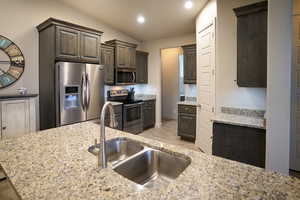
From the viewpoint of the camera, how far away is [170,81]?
7004mm

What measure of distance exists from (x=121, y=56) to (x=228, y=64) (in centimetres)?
281

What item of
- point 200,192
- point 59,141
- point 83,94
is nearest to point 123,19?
point 83,94

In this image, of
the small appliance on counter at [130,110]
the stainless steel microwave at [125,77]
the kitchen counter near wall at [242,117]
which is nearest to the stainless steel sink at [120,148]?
the kitchen counter near wall at [242,117]

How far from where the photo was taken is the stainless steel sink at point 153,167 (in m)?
1.21

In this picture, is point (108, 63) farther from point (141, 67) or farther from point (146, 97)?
point (146, 97)

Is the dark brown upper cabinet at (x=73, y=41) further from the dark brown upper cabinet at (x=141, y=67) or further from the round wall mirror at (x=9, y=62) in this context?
the dark brown upper cabinet at (x=141, y=67)

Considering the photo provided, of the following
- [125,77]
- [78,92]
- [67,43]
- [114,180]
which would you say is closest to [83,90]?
[78,92]

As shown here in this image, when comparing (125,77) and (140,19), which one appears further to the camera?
(125,77)

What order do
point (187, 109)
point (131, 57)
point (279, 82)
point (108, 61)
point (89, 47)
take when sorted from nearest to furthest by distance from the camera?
1. point (279, 82)
2. point (89, 47)
3. point (187, 109)
4. point (108, 61)
5. point (131, 57)

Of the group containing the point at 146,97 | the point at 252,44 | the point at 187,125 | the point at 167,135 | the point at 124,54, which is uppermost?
the point at 124,54

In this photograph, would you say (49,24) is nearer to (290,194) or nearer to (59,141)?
(59,141)

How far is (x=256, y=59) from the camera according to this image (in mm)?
2262

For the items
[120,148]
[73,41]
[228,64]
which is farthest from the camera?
[73,41]

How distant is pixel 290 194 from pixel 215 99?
228 cm
